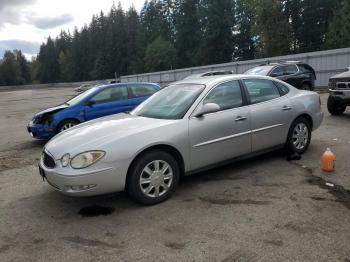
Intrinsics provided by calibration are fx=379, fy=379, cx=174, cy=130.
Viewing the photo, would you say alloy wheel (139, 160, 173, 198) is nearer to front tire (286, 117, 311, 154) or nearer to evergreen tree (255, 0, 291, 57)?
front tire (286, 117, 311, 154)

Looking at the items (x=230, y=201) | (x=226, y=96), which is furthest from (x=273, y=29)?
(x=230, y=201)

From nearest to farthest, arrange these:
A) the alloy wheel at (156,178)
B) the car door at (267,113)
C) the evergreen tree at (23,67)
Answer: the alloy wheel at (156,178) → the car door at (267,113) → the evergreen tree at (23,67)

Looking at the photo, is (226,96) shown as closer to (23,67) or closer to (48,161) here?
(48,161)

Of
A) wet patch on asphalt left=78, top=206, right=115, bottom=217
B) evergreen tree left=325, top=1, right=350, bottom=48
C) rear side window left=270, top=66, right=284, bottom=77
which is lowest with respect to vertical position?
wet patch on asphalt left=78, top=206, right=115, bottom=217

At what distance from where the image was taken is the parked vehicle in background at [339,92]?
9930mm

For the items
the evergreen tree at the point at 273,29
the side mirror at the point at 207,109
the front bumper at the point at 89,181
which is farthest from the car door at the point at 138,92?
the evergreen tree at the point at 273,29

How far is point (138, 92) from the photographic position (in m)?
10.6

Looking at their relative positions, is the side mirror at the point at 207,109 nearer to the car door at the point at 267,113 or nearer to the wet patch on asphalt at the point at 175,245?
the car door at the point at 267,113

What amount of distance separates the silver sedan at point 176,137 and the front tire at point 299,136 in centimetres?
2

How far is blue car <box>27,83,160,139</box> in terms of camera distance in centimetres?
955

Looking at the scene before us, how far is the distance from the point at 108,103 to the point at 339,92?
617 centimetres

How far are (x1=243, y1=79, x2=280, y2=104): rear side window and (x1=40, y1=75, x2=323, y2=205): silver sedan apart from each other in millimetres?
18

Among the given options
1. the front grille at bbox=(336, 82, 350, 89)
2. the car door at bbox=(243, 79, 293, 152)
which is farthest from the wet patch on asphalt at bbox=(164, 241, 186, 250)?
the front grille at bbox=(336, 82, 350, 89)

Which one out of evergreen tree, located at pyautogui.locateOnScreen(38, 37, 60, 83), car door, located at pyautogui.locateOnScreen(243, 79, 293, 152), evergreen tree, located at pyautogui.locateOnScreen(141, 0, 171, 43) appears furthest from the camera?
evergreen tree, located at pyautogui.locateOnScreen(38, 37, 60, 83)
